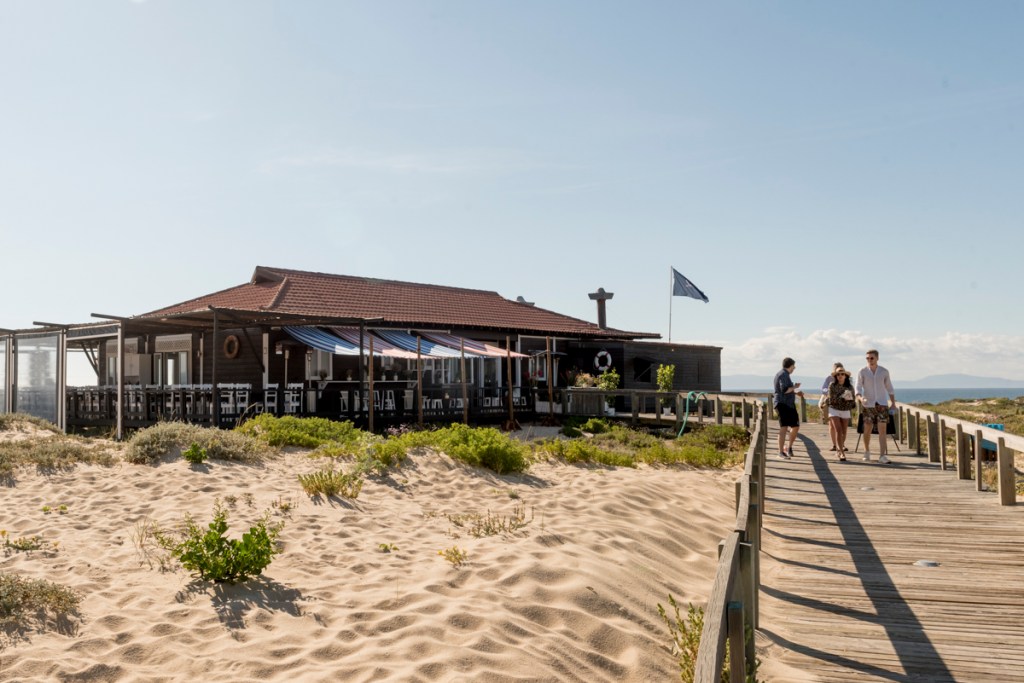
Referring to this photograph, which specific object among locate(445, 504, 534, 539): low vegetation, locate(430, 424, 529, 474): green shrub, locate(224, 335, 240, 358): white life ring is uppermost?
locate(224, 335, 240, 358): white life ring

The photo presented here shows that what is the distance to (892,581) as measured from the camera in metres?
6.72

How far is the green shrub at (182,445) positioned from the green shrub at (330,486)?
2.19m

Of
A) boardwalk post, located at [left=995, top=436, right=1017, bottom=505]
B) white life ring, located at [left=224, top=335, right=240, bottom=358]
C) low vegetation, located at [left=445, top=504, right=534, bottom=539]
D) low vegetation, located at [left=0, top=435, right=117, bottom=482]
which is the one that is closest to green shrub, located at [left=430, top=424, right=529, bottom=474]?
low vegetation, located at [left=445, top=504, right=534, bottom=539]

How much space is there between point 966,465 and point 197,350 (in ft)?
63.8

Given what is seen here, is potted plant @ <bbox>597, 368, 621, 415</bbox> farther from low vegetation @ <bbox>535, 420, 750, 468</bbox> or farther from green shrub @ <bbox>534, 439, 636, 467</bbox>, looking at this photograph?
green shrub @ <bbox>534, 439, 636, 467</bbox>

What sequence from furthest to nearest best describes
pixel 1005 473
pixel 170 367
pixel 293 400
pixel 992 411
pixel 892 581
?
pixel 992 411
pixel 170 367
pixel 293 400
pixel 1005 473
pixel 892 581

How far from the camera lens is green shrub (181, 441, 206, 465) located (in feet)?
36.3

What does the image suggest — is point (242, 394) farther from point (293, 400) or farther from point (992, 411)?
point (992, 411)

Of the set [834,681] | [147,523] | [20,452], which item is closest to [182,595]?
[147,523]

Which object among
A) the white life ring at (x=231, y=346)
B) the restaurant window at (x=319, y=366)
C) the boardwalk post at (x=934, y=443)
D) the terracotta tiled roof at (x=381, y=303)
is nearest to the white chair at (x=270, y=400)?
the restaurant window at (x=319, y=366)

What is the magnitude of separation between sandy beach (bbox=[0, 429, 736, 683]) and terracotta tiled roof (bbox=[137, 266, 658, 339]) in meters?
12.6

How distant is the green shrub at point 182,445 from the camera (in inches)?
449

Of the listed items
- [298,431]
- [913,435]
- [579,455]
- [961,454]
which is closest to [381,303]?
[298,431]

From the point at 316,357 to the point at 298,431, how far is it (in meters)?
8.17
